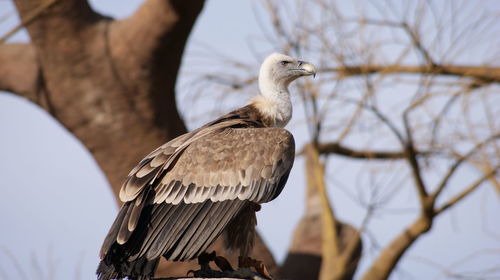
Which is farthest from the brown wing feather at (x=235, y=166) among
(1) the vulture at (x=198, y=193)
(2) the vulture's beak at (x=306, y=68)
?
(2) the vulture's beak at (x=306, y=68)

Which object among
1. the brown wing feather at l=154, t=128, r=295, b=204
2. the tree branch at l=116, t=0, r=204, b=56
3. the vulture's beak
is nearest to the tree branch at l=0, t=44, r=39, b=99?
the tree branch at l=116, t=0, r=204, b=56

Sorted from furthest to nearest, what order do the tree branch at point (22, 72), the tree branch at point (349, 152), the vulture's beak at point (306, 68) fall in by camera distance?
the tree branch at point (22, 72)
the tree branch at point (349, 152)
the vulture's beak at point (306, 68)

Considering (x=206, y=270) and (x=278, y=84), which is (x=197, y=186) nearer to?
(x=206, y=270)

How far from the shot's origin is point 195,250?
492 cm

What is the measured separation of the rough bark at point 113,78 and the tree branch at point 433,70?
1845 mm

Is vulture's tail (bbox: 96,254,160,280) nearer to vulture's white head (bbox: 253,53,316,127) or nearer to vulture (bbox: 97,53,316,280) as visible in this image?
vulture (bbox: 97,53,316,280)

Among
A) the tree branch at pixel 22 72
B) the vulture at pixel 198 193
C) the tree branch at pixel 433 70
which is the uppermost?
the vulture at pixel 198 193

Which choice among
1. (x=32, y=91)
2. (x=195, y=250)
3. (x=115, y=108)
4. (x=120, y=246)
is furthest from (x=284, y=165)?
(x=32, y=91)

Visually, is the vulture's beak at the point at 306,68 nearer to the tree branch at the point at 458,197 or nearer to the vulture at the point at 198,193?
the vulture at the point at 198,193

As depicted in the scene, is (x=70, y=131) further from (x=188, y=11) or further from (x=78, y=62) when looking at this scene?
(x=188, y=11)

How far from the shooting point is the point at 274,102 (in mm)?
6070

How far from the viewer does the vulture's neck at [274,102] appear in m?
5.98

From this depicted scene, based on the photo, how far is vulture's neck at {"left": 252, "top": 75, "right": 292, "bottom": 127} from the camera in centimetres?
598

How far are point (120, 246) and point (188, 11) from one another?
453cm
